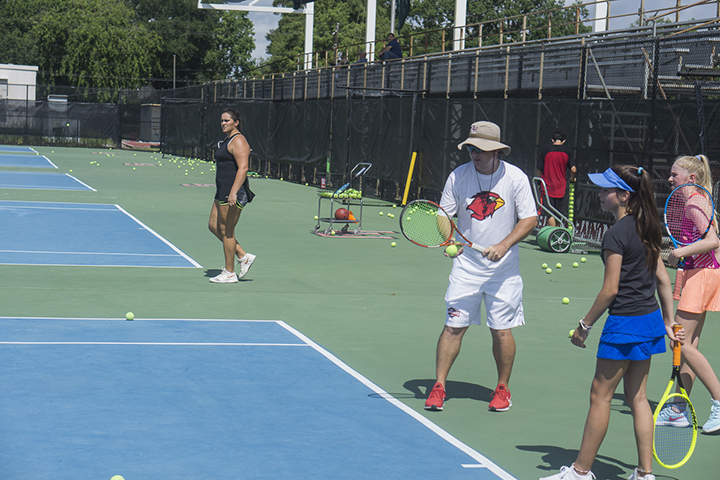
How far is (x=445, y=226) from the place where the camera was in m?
5.38

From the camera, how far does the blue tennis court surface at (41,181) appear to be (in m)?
21.7

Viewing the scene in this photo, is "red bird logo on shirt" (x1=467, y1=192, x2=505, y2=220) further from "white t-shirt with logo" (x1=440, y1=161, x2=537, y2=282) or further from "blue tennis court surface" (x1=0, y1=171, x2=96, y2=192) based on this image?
"blue tennis court surface" (x1=0, y1=171, x2=96, y2=192)

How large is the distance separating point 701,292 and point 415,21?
214 ft

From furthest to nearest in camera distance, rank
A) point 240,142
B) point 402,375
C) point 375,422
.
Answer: point 240,142 < point 402,375 < point 375,422

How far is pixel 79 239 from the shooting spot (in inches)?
508

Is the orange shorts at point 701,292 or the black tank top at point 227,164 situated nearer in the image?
the orange shorts at point 701,292

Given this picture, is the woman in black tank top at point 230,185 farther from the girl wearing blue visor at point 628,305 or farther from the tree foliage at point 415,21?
the tree foliage at point 415,21

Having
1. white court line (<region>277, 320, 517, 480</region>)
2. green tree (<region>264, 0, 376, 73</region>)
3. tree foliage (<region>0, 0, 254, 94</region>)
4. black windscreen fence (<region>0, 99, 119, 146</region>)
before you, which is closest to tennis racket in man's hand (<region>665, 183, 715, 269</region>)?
white court line (<region>277, 320, 517, 480</region>)

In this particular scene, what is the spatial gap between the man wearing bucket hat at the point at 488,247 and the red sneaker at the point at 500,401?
0.91 ft

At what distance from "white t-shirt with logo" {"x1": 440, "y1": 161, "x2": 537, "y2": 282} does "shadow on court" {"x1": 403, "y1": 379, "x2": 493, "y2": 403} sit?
959 mm

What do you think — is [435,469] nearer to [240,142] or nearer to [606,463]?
[606,463]

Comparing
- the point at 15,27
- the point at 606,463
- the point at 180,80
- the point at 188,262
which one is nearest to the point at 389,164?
the point at 188,262

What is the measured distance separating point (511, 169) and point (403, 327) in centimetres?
290

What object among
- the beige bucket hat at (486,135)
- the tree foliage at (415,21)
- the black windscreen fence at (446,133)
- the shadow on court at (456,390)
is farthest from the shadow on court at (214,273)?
the tree foliage at (415,21)
